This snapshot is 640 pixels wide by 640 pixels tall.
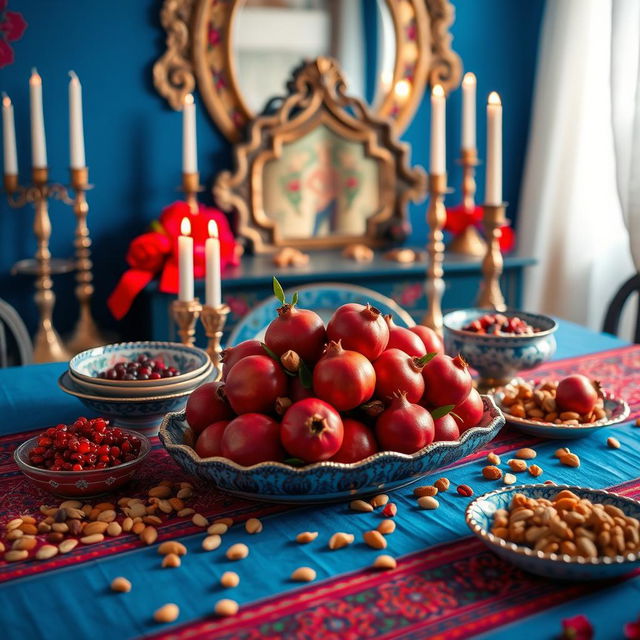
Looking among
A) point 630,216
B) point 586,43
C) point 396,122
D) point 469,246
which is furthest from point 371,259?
point 586,43

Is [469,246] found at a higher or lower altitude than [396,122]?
lower

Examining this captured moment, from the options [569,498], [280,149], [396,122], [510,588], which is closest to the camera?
[510,588]

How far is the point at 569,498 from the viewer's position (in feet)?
3.35

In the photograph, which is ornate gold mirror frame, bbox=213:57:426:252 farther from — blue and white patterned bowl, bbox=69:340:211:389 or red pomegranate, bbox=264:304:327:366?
red pomegranate, bbox=264:304:327:366

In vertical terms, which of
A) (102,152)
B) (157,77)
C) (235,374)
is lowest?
(235,374)

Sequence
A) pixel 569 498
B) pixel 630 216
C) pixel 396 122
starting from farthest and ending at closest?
pixel 396 122
pixel 630 216
pixel 569 498

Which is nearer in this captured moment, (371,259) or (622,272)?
(371,259)

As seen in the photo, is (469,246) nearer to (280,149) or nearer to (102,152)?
(280,149)

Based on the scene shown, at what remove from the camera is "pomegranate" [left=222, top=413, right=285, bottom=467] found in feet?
3.48

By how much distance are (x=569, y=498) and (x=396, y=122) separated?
234cm

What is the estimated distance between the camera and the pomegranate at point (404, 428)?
3.57 feet

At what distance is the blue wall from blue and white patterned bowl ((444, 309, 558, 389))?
1657 mm

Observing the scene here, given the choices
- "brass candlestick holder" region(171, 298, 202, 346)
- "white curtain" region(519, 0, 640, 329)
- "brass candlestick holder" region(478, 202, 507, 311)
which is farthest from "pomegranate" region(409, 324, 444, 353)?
"white curtain" region(519, 0, 640, 329)

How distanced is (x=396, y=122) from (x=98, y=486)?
233cm
